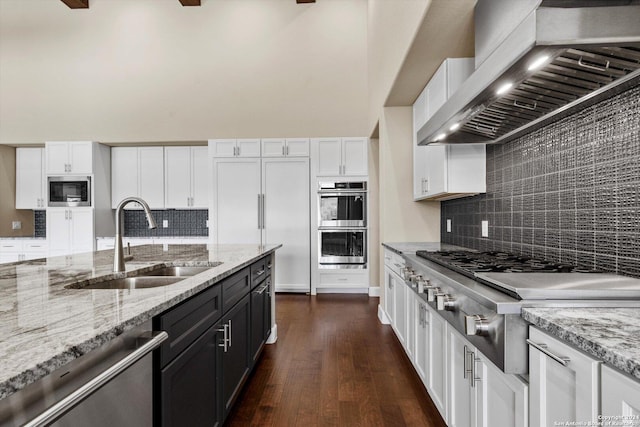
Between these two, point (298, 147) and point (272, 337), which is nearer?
point (272, 337)

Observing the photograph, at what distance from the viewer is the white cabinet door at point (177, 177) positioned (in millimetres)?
5645

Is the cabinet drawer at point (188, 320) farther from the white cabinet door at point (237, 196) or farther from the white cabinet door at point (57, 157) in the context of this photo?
the white cabinet door at point (57, 157)

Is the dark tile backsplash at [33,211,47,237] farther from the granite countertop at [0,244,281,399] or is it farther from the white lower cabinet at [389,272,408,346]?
the white lower cabinet at [389,272,408,346]

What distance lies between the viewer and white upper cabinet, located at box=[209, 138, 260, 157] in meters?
5.29

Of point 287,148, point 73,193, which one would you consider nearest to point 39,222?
point 73,193

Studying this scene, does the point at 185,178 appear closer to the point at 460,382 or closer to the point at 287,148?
the point at 287,148

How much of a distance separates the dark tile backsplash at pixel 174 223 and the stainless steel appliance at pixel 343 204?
2.03 m

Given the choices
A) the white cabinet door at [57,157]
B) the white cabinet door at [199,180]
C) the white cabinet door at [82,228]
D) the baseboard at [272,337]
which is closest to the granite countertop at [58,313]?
the baseboard at [272,337]

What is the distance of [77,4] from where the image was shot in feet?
17.9

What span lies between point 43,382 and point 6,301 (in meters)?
0.63

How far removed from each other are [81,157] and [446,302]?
5.76 metres

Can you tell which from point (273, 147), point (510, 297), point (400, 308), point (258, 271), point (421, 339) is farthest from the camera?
point (273, 147)

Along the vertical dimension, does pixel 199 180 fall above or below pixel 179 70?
below

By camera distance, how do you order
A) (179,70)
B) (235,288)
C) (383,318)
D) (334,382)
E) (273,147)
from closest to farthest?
(235,288) < (334,382) < (383,318) < (273,147) < (179,70)
